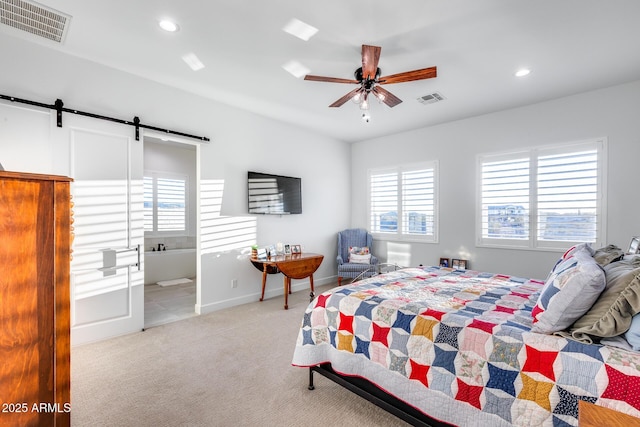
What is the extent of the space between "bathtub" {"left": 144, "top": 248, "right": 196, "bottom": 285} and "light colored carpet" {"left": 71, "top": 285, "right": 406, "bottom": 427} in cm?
238

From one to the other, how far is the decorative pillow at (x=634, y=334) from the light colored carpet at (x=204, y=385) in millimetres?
1207

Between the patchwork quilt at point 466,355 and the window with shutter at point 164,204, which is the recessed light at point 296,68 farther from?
the window with shutter at point 164,204

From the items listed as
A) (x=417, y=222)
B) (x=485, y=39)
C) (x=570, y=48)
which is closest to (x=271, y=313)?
(x=417, y=222)

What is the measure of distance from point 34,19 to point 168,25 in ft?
3.23

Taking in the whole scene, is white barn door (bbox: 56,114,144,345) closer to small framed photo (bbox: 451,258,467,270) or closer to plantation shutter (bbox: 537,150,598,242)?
small framed photo (bbox: 451,258,467,270)

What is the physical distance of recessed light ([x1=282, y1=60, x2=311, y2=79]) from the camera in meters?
2.84

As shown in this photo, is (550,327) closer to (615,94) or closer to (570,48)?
(570,48)

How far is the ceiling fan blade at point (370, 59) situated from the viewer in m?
2.19

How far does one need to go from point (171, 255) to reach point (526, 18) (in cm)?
586

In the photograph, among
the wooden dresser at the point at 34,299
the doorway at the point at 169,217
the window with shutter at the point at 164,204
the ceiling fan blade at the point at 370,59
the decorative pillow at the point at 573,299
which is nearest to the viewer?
the wooden dresser at the point at 34,299

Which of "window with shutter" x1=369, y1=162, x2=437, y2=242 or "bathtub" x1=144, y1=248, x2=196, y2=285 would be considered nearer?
"window with shutter" x1=369, y1=162, x2=437, y2=242

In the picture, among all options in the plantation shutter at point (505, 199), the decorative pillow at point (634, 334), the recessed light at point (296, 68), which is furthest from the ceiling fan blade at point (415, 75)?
the plantation shutter at point (505, 199)

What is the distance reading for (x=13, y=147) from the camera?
8.14 ft

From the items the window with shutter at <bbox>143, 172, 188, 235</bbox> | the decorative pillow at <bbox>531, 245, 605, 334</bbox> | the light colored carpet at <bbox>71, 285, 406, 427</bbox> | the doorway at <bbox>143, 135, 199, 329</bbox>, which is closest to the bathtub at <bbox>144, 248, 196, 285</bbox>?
the doorway at <bbox>143, 135, 199, 329</bbox>
